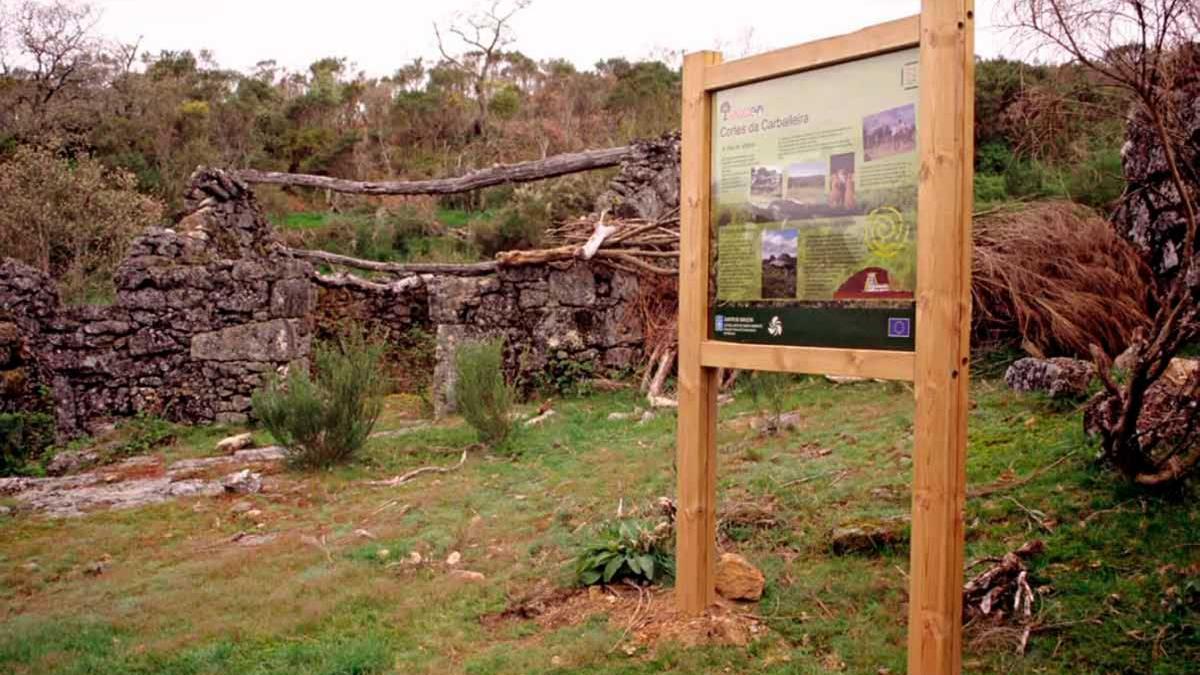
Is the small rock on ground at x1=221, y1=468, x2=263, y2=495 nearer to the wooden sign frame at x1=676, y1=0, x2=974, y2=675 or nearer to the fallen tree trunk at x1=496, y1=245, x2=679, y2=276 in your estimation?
the fallen tree trunk at x1=496, y1=245, x2=679, y2=276

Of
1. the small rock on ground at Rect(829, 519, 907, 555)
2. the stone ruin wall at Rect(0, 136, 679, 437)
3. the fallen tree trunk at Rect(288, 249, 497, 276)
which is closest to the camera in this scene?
the small rock on ground at Rect(829, 519, 907, 555)

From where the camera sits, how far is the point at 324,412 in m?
7.46

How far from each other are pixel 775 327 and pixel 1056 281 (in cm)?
542

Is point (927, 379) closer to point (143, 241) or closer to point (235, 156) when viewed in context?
point (143, 241)

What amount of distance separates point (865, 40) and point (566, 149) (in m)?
19.9

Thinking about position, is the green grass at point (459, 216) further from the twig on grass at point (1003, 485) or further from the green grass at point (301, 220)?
the twig on grass at point (1003, 485)

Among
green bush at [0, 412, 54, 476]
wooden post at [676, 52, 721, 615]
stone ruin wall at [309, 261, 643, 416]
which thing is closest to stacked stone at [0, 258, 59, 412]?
green bush at [0, 412, 54, 476]

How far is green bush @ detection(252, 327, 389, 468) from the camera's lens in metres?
7.39

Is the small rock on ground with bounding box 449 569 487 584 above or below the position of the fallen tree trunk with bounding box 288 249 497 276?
below

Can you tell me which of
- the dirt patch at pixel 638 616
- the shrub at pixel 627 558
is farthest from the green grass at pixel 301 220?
the dirt patch at pixel 638 616

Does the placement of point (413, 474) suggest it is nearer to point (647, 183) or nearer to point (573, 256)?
point (573, 256)

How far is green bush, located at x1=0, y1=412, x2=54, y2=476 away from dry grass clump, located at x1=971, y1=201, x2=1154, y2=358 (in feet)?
29.2

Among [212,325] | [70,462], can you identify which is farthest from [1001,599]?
[212,325]

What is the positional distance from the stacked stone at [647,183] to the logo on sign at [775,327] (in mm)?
8250
